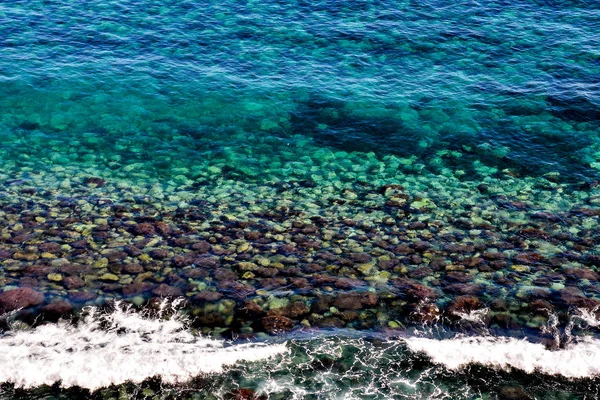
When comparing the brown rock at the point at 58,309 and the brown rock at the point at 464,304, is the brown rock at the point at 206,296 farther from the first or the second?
the brown rock at the point at 464,304

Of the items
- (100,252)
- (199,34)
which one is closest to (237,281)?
(100,252)

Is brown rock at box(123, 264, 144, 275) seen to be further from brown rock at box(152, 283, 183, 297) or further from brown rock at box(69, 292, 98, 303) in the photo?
brown rock at box(69, 292, 98, 303)

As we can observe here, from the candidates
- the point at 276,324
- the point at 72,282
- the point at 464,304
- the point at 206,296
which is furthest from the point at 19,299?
the point at 464,304

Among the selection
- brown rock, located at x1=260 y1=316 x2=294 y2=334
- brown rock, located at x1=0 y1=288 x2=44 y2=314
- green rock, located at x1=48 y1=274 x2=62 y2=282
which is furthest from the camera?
green rock, located at x1=48 y1=274 x2=62 y2=282

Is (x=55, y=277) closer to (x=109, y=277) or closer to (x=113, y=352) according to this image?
(x=109, y=277)

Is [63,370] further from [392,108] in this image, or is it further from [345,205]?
[392,108]

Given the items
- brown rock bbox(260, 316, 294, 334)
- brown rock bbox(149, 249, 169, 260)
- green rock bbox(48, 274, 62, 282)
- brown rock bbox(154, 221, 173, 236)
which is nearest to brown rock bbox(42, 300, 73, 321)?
green rock bbox(48, 274, 62, 282)
